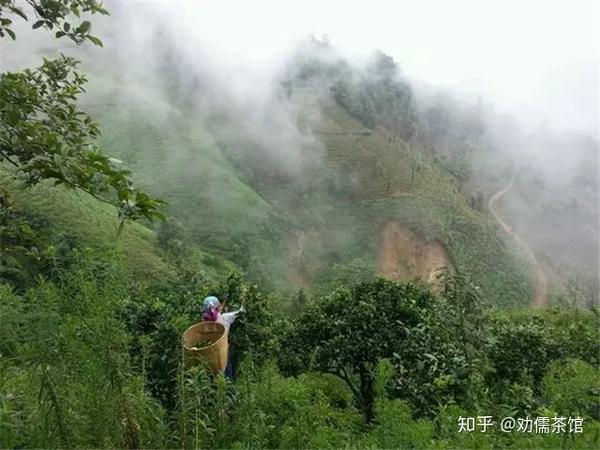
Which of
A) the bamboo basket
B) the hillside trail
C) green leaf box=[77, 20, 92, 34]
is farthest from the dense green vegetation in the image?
the hillside trail

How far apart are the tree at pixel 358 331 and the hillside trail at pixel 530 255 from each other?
1205 inches

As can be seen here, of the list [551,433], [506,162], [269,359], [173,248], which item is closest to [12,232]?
[551,433]

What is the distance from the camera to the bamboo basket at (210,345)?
430cm

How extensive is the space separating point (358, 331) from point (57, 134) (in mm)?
3346

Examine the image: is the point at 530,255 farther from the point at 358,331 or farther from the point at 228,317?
the point at 228,317

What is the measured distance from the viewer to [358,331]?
517 cm

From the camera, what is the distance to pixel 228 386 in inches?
149

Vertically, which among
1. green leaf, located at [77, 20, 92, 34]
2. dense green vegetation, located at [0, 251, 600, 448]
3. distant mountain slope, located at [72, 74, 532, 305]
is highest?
distant mountain slope, located at [72, 74, 532, 305]

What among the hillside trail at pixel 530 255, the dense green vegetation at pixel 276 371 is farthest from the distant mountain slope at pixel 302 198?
the dense green vegetation at pixel 276 371

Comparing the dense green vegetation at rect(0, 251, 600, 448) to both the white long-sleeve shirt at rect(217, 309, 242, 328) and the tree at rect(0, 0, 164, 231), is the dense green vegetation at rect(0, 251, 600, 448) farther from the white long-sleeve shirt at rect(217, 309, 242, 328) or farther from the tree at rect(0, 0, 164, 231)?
the tree at rect(0, 0, 164, 231)

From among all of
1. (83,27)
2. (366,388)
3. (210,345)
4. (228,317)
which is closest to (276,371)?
(228,317)

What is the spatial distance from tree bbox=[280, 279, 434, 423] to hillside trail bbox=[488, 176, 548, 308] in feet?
100

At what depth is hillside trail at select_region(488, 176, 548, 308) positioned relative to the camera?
35.4m

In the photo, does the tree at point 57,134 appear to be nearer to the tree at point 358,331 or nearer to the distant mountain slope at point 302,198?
the tree at point 358,331
